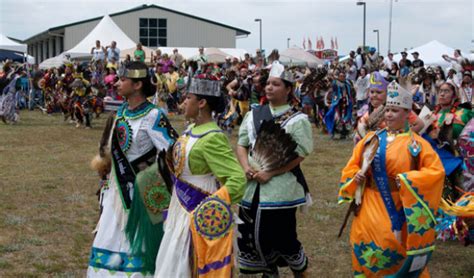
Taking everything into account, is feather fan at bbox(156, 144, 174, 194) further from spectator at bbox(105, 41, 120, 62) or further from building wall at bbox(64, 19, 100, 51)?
building wall at bbox(64, 19, 100, 51)

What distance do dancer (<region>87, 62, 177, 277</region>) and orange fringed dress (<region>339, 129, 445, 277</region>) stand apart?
129 cm

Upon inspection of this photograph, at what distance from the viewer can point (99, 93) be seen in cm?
1980

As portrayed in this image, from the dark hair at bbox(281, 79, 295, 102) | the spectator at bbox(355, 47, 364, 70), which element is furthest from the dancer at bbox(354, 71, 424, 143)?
the spectator at bbox(355, 47, 364, 70)

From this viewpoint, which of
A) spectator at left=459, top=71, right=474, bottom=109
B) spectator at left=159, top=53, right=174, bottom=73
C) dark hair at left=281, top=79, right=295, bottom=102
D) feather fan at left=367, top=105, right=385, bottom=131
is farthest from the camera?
spectator at left=159, top=53, right=174, bottom=73

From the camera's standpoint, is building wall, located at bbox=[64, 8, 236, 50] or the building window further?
the building window

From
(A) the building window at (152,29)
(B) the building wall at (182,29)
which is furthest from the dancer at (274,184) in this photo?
(A) the building window at (152,29)

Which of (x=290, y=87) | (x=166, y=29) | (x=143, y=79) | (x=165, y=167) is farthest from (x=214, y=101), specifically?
(x=166, y=29)

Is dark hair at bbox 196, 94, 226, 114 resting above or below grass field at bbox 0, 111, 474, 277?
above

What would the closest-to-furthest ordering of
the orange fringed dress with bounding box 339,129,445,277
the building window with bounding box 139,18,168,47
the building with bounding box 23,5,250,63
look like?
the orange fringed dress with bounding box 339,129,445,277
the building with bounding box 23,5,250,63
the building window with bounding box 139,18,168,47

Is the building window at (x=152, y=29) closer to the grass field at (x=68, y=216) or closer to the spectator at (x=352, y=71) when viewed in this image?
the spectator at (x=352, y=71)

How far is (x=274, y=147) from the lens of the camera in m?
4.98

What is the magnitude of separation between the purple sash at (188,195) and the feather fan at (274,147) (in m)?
0.96

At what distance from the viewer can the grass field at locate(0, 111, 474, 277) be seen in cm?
635

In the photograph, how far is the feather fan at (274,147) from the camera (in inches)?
195
